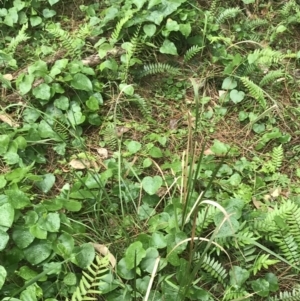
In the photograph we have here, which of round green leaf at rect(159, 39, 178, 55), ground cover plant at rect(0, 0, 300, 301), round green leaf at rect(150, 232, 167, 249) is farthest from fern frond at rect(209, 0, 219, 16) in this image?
round green leaf at rect(150, 232, 167, 249)

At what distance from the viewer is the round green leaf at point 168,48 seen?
318 centimetres

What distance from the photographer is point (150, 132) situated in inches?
118

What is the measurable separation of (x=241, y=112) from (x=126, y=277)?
145cm

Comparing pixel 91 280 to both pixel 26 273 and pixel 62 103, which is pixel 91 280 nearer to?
pixel 26 273

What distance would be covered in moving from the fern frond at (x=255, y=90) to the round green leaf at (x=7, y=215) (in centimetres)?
171

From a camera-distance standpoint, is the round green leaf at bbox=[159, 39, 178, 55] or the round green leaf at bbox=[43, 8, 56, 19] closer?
the round green leaf at bbox=[159, 39, 178, 55]

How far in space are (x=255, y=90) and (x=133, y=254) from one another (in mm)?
1440

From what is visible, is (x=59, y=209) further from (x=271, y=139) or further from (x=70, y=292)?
(x=271, y=139)

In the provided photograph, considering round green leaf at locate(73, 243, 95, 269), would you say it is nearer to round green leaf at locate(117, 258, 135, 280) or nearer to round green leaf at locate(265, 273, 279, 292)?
round green leaf at locate(117, 258, 135, 280)

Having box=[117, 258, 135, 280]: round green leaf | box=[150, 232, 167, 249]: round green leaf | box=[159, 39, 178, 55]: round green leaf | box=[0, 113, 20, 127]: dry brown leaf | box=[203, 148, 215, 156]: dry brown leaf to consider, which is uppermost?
box=[159, 39, 178, 55]: round green leaf

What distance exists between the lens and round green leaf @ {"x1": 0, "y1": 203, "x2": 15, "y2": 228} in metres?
2.09

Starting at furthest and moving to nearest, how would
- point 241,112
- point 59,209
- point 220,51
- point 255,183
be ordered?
point 220,51 → point 241,112 → point 255,183 → point 59,209

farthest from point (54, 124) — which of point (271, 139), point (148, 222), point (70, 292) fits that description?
point (271, 139)

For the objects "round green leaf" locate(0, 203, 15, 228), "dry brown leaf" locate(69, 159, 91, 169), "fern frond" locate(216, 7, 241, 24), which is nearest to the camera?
"round green leaf" locate(0, 203, 15, 228)
